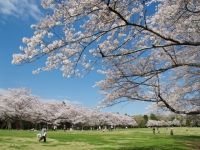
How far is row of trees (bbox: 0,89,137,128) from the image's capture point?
84.4 metres

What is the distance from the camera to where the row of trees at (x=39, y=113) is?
84.4 metres

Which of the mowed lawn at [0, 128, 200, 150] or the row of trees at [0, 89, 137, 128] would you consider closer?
the mowed lawn at [0, 128, 200, 150]

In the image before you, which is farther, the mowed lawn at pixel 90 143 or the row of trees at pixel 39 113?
the row of trees at pixel 39 113

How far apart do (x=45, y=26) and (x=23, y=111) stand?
77.3 m

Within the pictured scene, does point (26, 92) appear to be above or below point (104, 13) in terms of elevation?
above

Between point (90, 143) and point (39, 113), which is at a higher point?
point (39, 113)

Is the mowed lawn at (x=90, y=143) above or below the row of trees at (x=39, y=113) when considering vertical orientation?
below

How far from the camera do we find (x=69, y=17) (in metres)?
9.63

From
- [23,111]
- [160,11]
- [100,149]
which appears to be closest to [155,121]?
[23,111]

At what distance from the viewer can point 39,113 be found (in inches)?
3708

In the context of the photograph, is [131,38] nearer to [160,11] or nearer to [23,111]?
[160,11]

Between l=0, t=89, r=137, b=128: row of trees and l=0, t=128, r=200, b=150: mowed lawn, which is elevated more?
l=0, t=89, r=137, b=128: row of trees

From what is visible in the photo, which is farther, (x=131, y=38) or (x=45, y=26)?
(x=131, y=38)

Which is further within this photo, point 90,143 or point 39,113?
point 39,113
